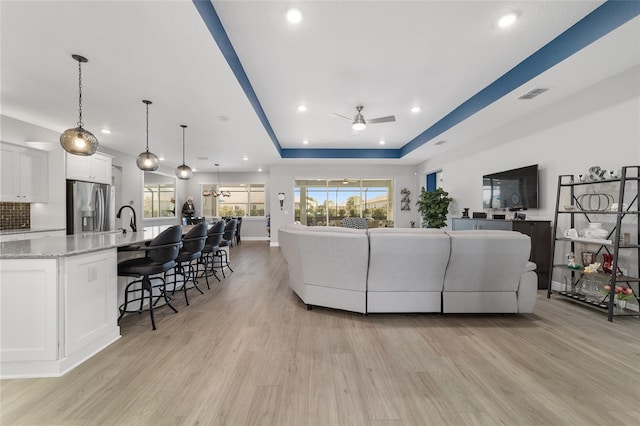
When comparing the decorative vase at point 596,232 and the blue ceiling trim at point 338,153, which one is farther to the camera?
the blue ceiling trim at point 338,153

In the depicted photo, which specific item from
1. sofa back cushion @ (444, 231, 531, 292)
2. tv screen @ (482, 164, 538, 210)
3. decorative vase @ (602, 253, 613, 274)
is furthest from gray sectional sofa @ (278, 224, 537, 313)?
tv screen @ (482, 164, 538, 210)

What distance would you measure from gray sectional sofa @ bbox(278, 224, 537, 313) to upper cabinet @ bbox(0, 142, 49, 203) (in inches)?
198

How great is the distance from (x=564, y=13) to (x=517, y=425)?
11.3 feet

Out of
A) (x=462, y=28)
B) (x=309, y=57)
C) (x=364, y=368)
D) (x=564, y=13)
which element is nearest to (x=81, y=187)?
(x=309, y=57)

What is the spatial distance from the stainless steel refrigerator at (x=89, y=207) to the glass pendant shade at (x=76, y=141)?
3057mm

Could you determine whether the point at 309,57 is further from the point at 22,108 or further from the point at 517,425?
the point at 22,108

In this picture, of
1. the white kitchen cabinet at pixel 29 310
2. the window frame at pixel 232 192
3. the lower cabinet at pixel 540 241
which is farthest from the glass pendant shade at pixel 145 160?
the window frame at pixel 232 192

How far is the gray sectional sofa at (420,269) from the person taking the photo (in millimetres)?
2762

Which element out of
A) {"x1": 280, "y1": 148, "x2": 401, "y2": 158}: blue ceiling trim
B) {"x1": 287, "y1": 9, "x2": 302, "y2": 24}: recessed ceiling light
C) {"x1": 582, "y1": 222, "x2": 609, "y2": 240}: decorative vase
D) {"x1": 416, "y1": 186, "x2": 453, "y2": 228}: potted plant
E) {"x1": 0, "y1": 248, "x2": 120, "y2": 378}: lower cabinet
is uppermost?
{"x1": 287, "y1": 9, "x2": 302, "y2": 24}: recessed ceiling light

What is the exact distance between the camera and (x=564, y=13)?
2.50 metres

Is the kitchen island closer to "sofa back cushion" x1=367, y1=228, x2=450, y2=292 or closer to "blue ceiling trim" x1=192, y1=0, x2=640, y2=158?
"blue ceiling trim" x1=192, y1=0, x2=640, y2=158

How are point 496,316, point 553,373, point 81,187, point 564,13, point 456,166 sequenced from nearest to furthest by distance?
point 553,373 < point 564,13 < point 496,316 < point 81,187 < point 456,166

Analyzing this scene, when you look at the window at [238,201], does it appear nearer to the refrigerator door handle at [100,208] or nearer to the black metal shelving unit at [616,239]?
the refrigerator door handle at [100,208]

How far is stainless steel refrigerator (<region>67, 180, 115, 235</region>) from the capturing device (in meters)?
5.07
